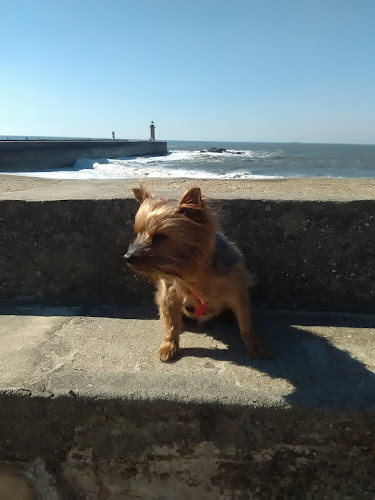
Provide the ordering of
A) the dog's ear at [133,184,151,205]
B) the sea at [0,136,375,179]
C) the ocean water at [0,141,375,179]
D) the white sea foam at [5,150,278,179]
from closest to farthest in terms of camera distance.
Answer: the dog's ear at [133,184,151,205]
the white sea foam at [5,150,278,179]
the sea at [0,136,375,179]
the ocean water at [0,141,375,179]

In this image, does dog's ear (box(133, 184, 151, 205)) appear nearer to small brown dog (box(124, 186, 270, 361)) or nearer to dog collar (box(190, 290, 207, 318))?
small brown dog (box(124, 186, 270, 361))

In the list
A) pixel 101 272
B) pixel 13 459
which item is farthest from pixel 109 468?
pixel 101 272

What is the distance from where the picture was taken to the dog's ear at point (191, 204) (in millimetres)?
2467

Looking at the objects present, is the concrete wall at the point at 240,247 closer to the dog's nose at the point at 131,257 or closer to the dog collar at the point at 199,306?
the dog collar at the point at 199,306

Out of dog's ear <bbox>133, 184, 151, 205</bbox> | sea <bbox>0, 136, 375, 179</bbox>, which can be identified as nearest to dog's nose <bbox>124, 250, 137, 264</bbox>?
dog's ear <bbox>133, 184, 151, 205</bbox>

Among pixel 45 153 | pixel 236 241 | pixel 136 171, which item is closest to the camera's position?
pixel 236 241

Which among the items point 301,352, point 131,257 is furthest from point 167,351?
point 301,352

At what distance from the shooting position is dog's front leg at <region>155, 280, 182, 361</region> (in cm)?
265

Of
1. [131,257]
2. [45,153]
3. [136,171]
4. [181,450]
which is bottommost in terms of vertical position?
[181,450]

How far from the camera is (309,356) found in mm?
2604

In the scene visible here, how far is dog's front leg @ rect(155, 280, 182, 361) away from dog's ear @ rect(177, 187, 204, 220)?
0.57m

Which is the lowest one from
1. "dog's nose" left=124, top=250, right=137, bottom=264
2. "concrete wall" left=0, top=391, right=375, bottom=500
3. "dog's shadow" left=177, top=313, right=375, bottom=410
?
→ "concrete wall" left=0, top=391, right=375, bottom=500

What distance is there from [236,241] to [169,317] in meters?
0.84

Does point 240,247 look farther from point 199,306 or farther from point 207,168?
point 207,168
